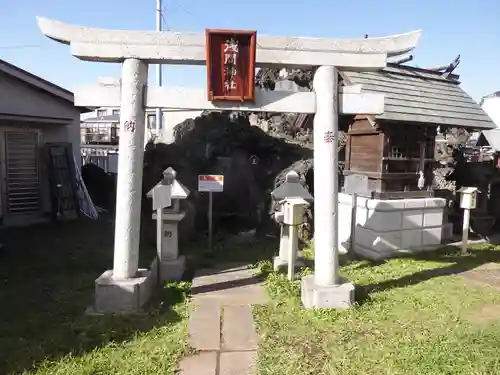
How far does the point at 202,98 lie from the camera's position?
227 inches

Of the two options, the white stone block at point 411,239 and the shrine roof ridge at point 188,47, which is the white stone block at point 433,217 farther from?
the shrine roof ridge at point 188,47

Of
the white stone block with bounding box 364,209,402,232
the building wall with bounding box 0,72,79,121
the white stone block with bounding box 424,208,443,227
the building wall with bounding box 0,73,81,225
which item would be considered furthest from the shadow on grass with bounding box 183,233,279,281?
the building wall with bounding box 0,72,79,121

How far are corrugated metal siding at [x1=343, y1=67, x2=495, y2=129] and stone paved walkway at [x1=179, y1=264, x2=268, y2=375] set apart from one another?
14.9 feet

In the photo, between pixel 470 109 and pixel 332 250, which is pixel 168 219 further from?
pixel 470 109

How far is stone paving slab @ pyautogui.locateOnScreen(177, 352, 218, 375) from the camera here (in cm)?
420

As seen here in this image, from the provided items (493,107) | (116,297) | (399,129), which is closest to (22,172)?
(116,297)

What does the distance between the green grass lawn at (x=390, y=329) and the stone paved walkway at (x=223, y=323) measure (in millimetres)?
195

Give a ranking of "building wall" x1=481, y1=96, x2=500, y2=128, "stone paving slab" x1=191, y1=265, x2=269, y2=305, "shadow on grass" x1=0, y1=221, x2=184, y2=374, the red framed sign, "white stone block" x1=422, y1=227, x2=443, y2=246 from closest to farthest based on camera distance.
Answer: "shadow on grass" x1=0, y1=221, x2=184, y2=374
the red framed sign
"stone paving slab" x1=191, y1=265, x2=269, y2=305
"white stone block" x1=422, y1=227, x2=443, y2=246
"building wall" x1=481, y1=96, x2=500, y2=128

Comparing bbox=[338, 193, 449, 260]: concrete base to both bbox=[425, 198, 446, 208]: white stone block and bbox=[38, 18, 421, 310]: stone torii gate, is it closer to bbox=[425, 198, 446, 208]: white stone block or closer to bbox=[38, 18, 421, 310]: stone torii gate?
bbox=[425, 198, 446, 208]: white stone block

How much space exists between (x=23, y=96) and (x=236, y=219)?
23.9 ft

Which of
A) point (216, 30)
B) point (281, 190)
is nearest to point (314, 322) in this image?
point (281, 190)

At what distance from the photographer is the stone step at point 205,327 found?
15.7 ft

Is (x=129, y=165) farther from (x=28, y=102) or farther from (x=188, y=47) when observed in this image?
(x=28, y=102)

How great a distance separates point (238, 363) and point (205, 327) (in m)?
0.98
